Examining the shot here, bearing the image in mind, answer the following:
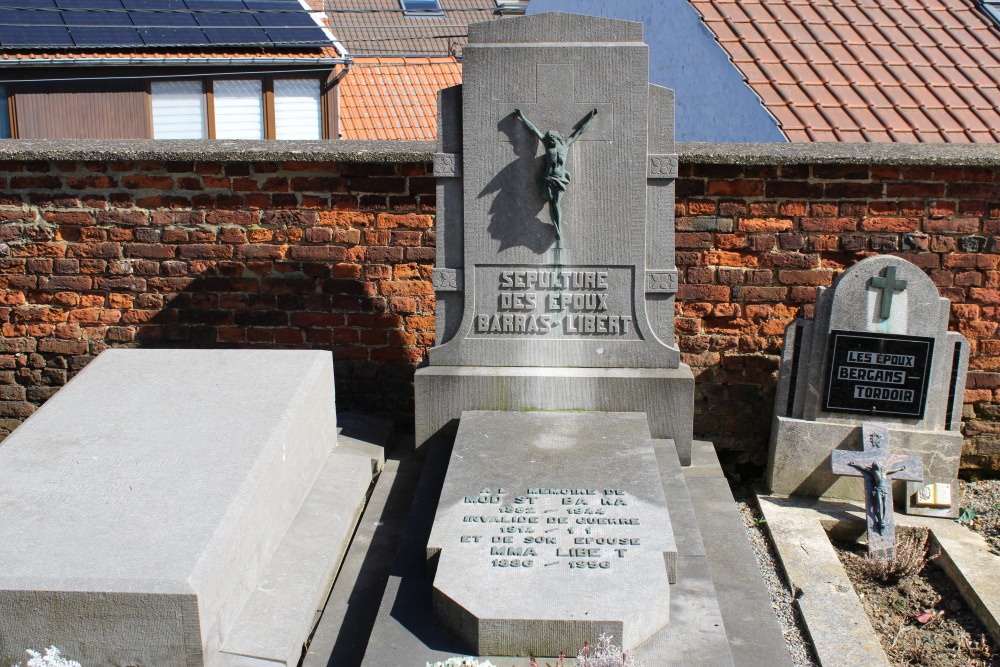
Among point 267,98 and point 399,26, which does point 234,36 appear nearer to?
point 267,98

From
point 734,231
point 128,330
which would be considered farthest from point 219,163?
point 734,231

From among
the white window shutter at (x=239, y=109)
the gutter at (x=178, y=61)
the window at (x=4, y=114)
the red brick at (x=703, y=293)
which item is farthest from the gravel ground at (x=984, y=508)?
the window at (x=4, y=114)

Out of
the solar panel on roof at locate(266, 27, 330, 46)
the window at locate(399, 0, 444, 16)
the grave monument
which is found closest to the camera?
the grave monument

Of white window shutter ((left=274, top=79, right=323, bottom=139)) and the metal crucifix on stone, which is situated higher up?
white window shutter ((left=274, top=79, right=323, bottom=139))

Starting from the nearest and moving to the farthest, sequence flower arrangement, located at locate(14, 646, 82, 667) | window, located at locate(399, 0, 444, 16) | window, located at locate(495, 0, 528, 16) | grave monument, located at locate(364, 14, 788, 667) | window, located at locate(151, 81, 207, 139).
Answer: flower arrangement, located at locate(14, 646, 82, 667), grave monument, located at locate(364, 14, 788, 667), window, located at locate(151, 81, 207, 139), window, located at locate(495, 0, 528, 16), window, located at locate(399, 0, 444, 16)

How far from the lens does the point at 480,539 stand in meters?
3.48

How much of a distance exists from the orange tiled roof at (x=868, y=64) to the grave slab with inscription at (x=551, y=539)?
4.16 meters

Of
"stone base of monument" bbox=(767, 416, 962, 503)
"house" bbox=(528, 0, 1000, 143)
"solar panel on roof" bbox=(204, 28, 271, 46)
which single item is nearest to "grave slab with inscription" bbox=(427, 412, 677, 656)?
"stone base of monument" bbox=(767, 416, 962, 503)

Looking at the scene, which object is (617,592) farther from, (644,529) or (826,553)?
(826,553)

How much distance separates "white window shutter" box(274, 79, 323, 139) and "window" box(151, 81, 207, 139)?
100 cm

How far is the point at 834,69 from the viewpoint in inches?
315

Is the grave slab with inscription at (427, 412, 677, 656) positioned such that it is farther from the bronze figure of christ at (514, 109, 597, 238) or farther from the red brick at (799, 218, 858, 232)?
the red brick at (799, 218, 858, 232)

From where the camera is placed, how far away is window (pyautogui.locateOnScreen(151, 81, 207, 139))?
12.6 metres

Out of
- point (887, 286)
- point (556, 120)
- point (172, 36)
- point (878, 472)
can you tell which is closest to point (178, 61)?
point (172, 36)
